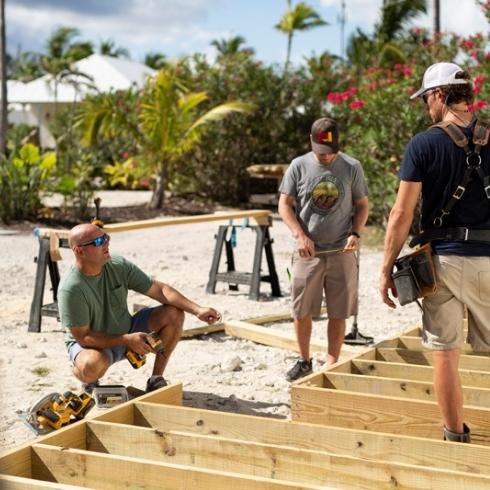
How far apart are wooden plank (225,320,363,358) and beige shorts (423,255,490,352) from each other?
2761mm

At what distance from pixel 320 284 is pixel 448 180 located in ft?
7.52

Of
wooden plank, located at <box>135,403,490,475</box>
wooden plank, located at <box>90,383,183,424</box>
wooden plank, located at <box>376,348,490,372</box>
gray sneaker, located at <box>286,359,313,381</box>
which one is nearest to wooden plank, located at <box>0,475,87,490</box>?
wooden plank, located at <box>90,383,183,424</box>

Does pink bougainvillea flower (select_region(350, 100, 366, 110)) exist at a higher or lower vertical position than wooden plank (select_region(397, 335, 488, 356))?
higher

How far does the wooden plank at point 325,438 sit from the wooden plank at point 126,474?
0.78m

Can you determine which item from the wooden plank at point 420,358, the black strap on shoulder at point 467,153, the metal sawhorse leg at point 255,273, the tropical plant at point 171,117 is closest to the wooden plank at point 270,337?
the wooden plank at point 420,358

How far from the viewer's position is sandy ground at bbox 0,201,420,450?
20.7 ft

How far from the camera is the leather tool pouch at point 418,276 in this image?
173 inches

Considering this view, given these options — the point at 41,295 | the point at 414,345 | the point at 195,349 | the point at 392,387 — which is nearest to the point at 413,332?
the point at 414,345

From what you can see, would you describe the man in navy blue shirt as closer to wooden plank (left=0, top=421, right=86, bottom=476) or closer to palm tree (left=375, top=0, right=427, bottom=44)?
wooden plank (left=0, top=421, right=86, bottom=476)

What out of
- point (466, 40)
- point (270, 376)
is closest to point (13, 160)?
point (466, 40)

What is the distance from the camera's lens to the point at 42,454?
13.7 feet

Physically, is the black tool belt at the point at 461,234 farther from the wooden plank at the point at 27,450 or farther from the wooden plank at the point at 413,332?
the wooden plank at the point at 413,332

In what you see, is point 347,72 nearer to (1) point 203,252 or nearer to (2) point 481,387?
(1) point 203,252

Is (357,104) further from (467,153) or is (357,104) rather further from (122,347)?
(467,153)
